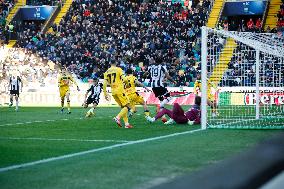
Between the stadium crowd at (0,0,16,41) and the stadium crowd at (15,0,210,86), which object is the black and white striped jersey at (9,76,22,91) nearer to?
the stadium crowd at (15,0,210,86)

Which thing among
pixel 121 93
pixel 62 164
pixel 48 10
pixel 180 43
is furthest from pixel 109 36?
pixel 62 164

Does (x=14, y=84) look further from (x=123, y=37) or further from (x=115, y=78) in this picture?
(x=115, y=78)

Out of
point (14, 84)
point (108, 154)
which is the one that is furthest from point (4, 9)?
point (108, 154)

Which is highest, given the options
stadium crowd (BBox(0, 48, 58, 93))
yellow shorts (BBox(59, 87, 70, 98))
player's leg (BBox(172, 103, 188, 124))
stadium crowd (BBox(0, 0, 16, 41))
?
stadium crowd (BBox(0, 0, 16, 41))

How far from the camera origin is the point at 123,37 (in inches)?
1518

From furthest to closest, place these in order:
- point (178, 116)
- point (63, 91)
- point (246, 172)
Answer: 1. point (63, 91)
2. point (178, 116)
3. point (246, 172)

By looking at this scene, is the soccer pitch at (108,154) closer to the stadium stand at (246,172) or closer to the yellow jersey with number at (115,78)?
the yellow jersey with number at (115,78)

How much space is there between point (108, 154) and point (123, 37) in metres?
30.5

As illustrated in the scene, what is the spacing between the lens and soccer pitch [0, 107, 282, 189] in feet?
19.9

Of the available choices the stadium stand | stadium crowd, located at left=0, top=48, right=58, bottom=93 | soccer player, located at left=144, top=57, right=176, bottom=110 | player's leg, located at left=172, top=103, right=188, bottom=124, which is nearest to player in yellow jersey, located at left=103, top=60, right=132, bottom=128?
player's leg, located at left=172, top=103, right=188, bottom=124

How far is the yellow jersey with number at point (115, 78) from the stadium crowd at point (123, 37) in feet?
59.5

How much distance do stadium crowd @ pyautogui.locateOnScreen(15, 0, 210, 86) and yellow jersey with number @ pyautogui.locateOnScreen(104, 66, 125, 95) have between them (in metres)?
18.1

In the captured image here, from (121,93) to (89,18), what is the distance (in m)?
28.3

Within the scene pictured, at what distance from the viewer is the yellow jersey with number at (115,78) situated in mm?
14438
